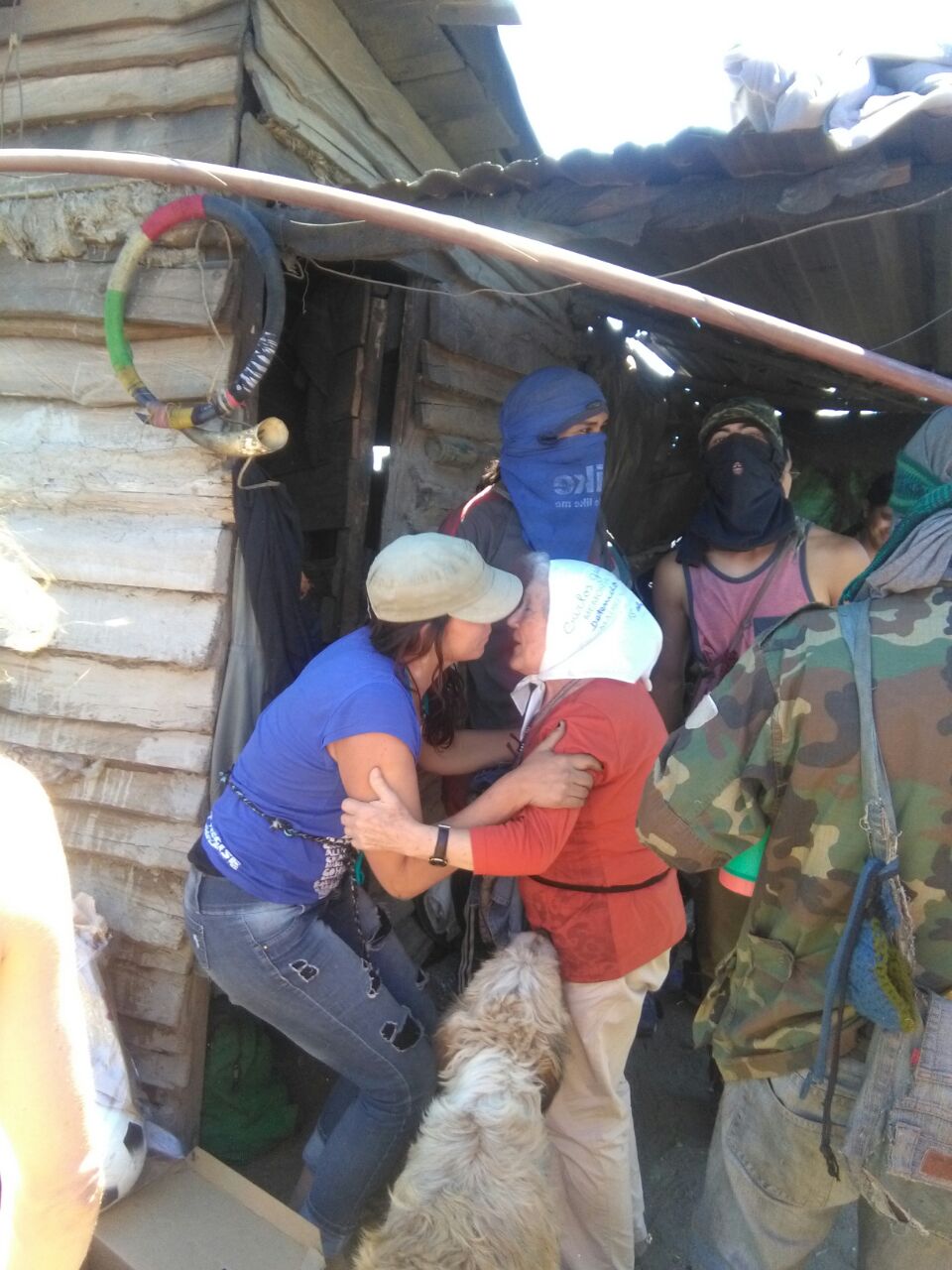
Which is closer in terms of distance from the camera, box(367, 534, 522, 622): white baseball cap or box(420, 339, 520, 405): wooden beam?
box(367, 534, 522, 622): white baseball cap

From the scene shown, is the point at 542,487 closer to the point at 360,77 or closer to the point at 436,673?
the point at 436,673

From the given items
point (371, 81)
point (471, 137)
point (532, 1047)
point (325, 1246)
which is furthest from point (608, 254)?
point (325, 1246)

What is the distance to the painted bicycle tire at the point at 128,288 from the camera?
8.45 ft

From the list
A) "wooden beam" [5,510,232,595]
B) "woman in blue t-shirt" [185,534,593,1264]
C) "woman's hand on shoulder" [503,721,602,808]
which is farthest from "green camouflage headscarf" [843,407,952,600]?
"wooden beam" [5,510,232,595]

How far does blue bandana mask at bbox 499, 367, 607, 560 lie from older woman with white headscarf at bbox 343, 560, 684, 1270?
0.65 m

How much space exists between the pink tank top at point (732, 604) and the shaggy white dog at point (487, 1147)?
1481 millimetres

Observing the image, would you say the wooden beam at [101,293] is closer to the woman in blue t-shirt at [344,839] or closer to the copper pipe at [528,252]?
the copper pipe at [528,252]

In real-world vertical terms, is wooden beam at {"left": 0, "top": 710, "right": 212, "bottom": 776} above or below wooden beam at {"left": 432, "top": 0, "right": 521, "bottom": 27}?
below

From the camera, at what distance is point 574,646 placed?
2.28 meters

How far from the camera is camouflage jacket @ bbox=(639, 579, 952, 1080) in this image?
5.20 feet

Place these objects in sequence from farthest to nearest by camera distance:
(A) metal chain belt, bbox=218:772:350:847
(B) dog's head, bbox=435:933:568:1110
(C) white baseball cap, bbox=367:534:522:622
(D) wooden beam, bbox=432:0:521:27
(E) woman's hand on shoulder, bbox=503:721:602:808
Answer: (D) wooden beam, bbox=432:0:521:27, (A) metal chain belt, bbox=218:772:350:847, (C) white baseball cap, bbox=367:534:522:622, (E) woman's hand on shoulder, bbox=503:721:602:808, (B) dog's head, bbox=435:933:568:1110

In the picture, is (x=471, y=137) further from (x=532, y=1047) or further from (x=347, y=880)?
(x=532, y=1047)

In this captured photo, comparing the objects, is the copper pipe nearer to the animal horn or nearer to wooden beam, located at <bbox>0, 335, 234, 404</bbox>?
the animal horn

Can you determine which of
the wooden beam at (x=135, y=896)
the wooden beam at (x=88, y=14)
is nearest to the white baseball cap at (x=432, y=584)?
the wooden beam at (x=135, y=896)
